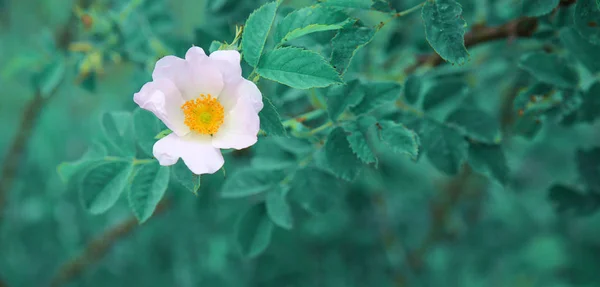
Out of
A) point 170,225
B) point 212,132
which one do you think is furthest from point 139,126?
point 170,225

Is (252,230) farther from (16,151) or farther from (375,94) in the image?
(16,151)

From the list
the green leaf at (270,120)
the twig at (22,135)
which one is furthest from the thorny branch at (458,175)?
the twig at (22,135)

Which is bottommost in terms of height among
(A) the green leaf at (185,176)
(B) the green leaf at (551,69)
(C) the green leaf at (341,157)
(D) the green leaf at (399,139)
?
(B) the green leaf at (551,69)

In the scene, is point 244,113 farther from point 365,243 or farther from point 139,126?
point 365,243

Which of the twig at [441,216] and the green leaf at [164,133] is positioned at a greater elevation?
the green leaf at [164,133]

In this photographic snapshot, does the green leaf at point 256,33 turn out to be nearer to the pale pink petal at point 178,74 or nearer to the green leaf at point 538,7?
the pale pink petal at point 178,74
